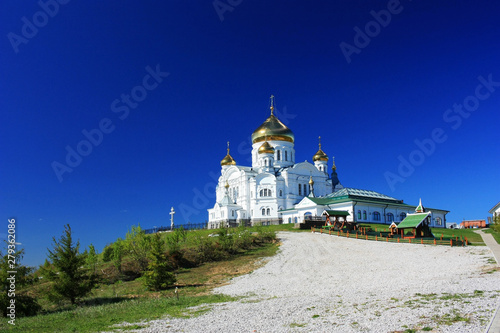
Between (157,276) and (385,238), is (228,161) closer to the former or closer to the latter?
(385,238)

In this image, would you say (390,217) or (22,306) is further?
(390,217)

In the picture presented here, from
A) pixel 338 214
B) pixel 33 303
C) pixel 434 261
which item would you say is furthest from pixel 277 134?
pixel 33 303

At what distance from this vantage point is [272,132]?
6272cm

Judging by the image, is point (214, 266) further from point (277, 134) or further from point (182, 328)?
point (277, 134)

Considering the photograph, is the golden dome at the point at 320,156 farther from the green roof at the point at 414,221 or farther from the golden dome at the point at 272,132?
the green roof at the point at 414,221

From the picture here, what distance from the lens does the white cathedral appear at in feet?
169

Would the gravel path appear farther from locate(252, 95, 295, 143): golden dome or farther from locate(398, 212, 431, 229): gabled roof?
locate(252, 95, 295, 143): golden dome

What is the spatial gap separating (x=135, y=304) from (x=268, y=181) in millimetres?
40603

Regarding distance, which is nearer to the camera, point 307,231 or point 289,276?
point 289,276

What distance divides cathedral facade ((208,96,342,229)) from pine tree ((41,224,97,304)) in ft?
113

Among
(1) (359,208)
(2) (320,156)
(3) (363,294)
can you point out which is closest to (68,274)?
(3) (363,294)

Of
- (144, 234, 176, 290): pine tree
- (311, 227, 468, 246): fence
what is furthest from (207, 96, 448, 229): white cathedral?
(144, 234, 176, 290): pine tree

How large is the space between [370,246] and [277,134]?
34076 mm

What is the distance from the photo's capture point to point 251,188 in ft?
190
